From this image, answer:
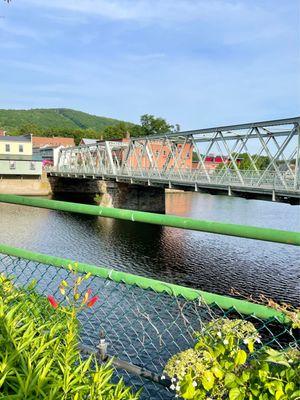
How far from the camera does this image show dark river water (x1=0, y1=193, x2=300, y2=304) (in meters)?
17.8

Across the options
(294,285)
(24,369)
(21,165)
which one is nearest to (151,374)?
(24,369)

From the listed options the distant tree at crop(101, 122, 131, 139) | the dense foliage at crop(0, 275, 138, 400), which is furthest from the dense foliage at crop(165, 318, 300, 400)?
the distant tree at crop(101, 122, 131, 139)

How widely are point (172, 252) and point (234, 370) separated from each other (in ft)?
72.8

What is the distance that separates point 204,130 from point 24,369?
30628 mm

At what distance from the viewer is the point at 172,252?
23.7 metres

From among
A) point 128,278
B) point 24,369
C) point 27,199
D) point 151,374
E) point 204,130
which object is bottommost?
point 151,374

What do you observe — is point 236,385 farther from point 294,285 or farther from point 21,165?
point 21,165

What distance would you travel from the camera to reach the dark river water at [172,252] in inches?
699

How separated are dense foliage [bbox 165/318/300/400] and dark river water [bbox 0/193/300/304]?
14301mm

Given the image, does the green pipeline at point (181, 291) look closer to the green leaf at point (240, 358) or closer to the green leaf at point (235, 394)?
the green leaf at point (240, 358)

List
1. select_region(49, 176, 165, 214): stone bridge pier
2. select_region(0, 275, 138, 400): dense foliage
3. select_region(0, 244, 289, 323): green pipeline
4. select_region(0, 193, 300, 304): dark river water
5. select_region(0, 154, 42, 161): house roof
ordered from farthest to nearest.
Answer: select_region(0, 154, 42, 161): house roof < select_region(49, 176, 165, 214): stone bridge pier < select_region(0, 193, 300, 304): dark river water < select_region(0, 244, 289, 323): green pipeline < select_region(0, 275, 138, 400): dense foliage

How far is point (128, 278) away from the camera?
2.27m

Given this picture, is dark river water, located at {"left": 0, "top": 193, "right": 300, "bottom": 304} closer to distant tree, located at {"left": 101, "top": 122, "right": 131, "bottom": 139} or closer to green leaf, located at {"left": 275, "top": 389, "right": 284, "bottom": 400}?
green leaf, located at {"left": 275, "top": 389, "right": 284, "bottom": 400}

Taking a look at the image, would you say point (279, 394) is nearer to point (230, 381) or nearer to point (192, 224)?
point (230, 381)
